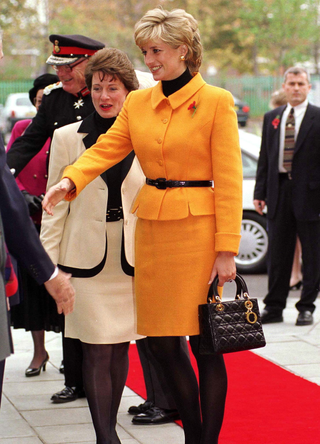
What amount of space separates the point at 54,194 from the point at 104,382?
983mm

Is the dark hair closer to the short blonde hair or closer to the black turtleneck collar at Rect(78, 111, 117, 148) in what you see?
the black turtleneck collar at Rect(78, 111, 117, 148)

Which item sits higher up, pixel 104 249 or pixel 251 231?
pixel 104 249

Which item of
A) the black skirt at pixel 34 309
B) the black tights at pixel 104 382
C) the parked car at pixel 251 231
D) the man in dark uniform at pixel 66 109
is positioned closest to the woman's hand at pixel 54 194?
the black tights at pixel 104 382

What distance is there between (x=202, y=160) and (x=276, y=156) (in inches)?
146

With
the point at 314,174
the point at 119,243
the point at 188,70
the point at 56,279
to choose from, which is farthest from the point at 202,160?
the point at 314,174

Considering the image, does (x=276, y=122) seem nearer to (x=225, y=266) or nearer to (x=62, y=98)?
(x=62, y=98)

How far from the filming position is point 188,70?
343 centimetres

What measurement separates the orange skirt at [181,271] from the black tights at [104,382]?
47 centimetres

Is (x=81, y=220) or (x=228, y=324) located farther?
(x=81, y=220)

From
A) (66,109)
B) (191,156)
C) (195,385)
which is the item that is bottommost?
(195,385)

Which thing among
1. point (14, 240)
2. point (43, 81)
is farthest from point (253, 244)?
point (14, 240)

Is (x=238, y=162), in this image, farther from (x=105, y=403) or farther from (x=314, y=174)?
(x=314, y=174)

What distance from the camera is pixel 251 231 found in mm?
9625

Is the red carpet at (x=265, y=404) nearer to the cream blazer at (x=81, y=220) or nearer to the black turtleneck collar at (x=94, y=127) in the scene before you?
the cream blazer at (x=81, y=220)
